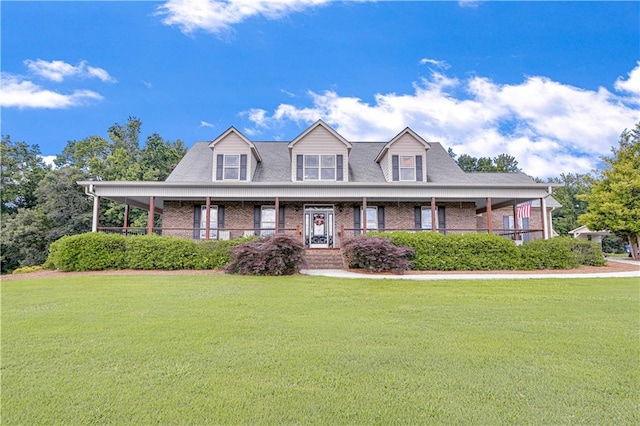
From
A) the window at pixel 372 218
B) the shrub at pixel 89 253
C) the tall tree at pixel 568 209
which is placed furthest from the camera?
the tall tree at pixel 568 209

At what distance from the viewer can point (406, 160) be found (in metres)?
18.2

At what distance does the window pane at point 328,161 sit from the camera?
17953 millimetres

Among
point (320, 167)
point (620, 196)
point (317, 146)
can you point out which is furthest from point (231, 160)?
point (620, 196)

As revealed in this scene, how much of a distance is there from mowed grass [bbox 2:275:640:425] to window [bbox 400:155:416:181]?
1143cm

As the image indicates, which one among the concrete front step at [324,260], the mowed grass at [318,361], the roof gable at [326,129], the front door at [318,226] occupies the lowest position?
the mowed grass at [318,361]

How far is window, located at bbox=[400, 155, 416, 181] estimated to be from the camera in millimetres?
18062

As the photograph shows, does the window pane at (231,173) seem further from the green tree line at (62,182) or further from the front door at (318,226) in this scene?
the green tree line at (62,182)

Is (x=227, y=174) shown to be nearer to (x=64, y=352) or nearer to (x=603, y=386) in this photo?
(x=64, y=352)

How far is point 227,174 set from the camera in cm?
1780

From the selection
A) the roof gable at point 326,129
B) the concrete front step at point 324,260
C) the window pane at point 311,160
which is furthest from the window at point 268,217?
the concrete front step at point 324,260

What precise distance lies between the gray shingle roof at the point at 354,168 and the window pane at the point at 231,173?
2.96 ft

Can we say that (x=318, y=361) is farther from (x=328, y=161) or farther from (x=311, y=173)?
(x=328, y=161)

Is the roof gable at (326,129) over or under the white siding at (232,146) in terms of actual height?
over

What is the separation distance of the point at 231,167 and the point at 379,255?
30.0 feet
